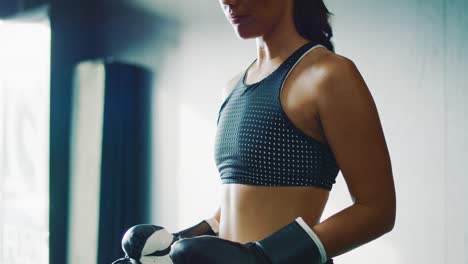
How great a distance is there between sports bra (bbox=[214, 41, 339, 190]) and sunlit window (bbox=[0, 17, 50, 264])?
2.45 meters

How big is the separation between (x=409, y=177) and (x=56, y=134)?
2.22m

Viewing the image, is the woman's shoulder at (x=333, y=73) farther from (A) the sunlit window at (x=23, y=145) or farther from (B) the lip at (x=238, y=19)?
(A) the sunlit window at (x=23, y=145)

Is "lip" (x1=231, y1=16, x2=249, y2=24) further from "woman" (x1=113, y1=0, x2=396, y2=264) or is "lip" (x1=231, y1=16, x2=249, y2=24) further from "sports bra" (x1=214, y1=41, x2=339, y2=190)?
"sports bra" (x1=214, y1=41, x2=339, y2=190)

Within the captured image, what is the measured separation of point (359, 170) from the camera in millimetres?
1032

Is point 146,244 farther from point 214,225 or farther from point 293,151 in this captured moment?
point 293,151

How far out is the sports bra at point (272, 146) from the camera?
3.71 feet

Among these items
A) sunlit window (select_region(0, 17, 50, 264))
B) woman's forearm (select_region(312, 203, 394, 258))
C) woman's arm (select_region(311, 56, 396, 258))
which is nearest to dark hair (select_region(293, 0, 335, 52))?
woman's arm (select_region(311, 56, 396, 258))

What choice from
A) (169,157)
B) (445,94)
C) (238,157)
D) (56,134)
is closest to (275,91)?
(238,157)

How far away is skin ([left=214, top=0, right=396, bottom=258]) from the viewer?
1.03 m

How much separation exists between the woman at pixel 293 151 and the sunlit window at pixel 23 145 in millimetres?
2261

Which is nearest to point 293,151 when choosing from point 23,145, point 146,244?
point 146,244

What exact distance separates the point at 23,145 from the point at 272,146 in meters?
2.63

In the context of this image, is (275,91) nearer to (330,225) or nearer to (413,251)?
(330,225)

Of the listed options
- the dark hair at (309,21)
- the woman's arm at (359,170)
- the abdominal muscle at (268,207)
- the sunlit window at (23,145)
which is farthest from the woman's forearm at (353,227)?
the sunlit window at (23,145)
